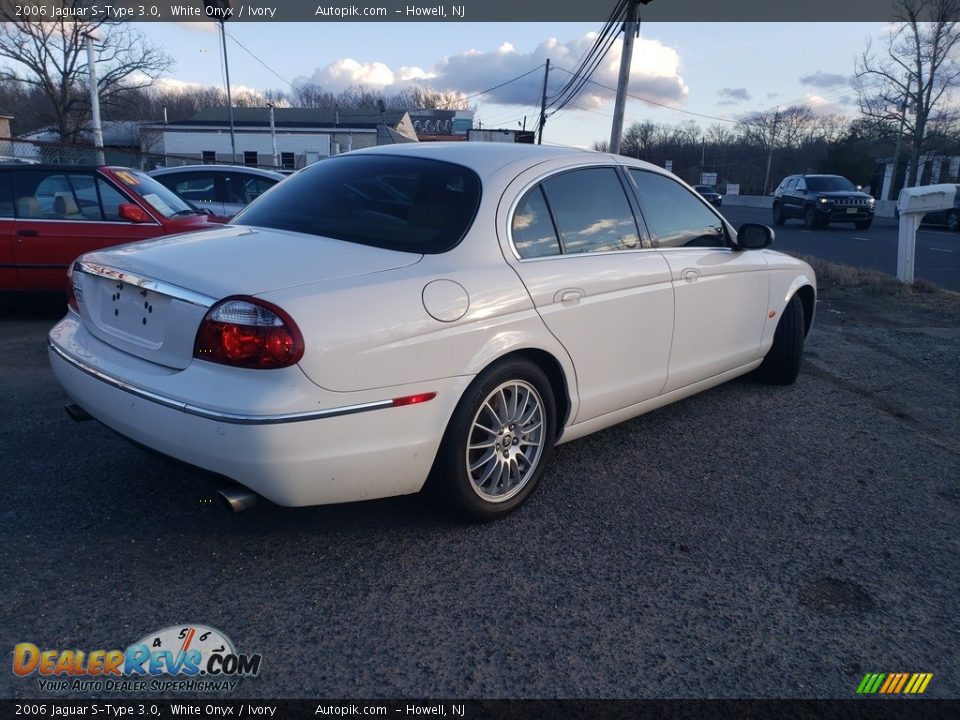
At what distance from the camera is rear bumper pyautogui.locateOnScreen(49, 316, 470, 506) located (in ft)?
8.28

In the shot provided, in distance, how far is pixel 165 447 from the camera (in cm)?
269

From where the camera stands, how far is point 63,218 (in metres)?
6.86

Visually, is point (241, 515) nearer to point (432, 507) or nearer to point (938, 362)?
point (432, 507)

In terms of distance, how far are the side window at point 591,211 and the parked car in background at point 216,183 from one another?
750 cm

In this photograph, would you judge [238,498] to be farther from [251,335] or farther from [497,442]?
[497,442]

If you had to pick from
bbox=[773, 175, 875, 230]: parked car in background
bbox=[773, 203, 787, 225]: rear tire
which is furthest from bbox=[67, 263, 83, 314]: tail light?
bbox=[773, 203, 787, 225]: rear tire

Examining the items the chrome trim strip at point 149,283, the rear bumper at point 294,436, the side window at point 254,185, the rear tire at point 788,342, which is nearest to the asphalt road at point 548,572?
the rear bumper at point 294,436

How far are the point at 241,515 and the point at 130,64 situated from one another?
44738mm

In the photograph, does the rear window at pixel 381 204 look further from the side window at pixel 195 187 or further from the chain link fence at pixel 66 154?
the chain link fence at pixel 66 154

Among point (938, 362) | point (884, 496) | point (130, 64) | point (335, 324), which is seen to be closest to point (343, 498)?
point (335, 324)

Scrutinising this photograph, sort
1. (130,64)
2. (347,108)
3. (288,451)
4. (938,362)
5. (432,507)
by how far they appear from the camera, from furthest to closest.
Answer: (347,108) → (130,64) → (938,362) → (432,507) → (288,451)

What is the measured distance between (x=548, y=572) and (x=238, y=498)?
1189 millimetres

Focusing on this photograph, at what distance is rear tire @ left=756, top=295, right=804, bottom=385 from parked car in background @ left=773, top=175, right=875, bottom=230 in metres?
20.0

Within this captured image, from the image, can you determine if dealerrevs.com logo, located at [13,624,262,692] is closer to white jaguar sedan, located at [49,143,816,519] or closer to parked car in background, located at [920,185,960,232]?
white jaguar sedan, located at [49,143,816,519]
